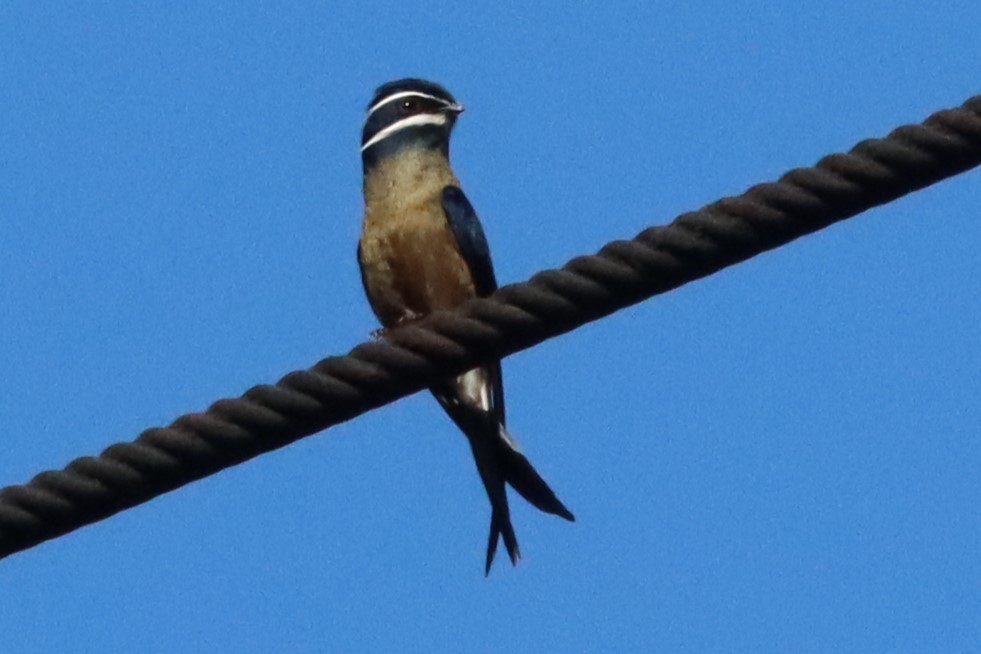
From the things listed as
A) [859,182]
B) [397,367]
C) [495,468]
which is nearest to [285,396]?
[397,367]

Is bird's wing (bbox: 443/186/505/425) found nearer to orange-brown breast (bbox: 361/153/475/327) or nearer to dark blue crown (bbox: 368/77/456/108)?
orange-brown breast (bbox: 361/153/475/327)

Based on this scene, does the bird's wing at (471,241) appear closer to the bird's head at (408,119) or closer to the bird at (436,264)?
the bird at (436,264)

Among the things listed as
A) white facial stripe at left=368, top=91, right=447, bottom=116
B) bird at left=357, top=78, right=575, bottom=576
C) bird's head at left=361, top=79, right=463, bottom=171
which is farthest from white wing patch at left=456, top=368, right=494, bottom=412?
white facial stripe at left=368, top=91, right=447, bottom=116

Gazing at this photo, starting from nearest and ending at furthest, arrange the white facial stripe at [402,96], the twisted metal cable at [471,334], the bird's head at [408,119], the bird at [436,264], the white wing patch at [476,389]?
the twisted metal cable at [471,334], the bird at [436,264], the white wing patch at [476,389], the bird's head at [408,119], the white facial stripe at [402,96]

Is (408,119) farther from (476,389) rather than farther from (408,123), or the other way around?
(476,389)

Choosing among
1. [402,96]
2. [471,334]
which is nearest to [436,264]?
[402,96]

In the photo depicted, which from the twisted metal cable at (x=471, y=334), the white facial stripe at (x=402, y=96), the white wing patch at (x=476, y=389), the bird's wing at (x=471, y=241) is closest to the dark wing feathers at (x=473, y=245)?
the bird's wing at (x=471, y=241)

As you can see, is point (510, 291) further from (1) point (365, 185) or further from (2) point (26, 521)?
(1) point (365, 185)
